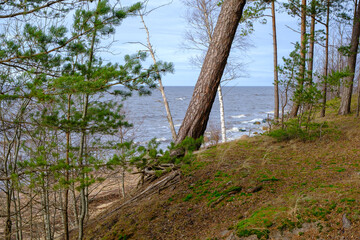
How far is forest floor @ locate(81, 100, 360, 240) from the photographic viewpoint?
3029mm

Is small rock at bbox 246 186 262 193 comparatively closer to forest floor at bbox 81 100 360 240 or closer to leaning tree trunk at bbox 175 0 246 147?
forest floor at bbox 81 100 360 240

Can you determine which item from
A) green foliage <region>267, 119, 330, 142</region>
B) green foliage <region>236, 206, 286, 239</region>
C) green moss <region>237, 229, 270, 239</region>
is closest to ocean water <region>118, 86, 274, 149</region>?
green foliage <region>267, 119, 330, 142</region>

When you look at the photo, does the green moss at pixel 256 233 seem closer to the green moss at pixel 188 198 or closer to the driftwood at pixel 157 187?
the green moss at pixel 188 198

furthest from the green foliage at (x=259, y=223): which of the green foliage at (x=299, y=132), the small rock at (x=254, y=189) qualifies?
the green foliage at (x=299, y=132)

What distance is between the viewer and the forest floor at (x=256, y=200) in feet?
9.94

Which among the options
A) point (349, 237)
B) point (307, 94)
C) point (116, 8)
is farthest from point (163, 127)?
point (349, 237)

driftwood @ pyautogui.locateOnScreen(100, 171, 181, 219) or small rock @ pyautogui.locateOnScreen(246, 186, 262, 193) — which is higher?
small rock @ pyautogui.locateOnScreen(246, 186, 262, 193)

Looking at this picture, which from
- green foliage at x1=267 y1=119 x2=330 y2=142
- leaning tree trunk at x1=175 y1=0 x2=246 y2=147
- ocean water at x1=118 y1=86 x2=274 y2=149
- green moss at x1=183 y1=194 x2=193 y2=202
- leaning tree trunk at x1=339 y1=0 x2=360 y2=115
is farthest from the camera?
ocean water at x1=118 y1=86 x2=274 y2=149

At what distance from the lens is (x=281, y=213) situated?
10.5ft

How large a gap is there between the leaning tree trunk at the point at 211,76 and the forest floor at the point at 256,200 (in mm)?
772

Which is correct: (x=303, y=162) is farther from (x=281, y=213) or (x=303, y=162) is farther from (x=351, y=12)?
(x=351, y=12)

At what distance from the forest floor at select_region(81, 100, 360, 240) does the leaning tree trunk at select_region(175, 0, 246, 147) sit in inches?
30.4

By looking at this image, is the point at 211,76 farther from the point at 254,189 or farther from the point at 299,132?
the point at 299,132

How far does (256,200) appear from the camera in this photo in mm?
3936
